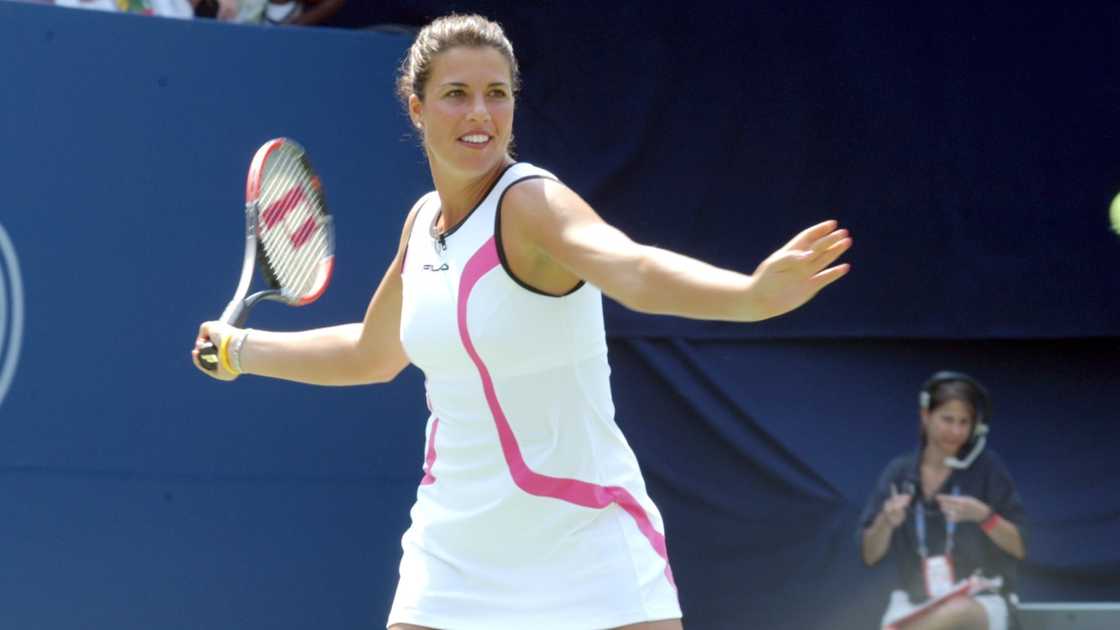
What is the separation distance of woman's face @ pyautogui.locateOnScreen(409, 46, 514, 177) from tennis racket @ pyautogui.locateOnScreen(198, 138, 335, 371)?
103 centimetres

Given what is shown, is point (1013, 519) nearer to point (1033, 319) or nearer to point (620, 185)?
point (1033, 319)

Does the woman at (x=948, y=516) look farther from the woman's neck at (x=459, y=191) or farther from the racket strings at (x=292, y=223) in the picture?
the woman's neck at (x=459, y=191)

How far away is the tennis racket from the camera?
161 inches

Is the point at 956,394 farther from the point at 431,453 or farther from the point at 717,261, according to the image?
the point at 431,453

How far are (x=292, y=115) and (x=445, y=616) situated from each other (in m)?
2.93

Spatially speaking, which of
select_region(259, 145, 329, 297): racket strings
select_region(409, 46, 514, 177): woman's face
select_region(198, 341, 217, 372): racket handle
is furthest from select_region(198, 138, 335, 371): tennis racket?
select_region(409, 46, 514, 177): woman's face

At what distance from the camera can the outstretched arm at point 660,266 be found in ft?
8.16

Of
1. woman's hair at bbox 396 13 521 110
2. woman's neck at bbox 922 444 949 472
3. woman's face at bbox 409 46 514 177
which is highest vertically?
woman's hair at bbox 396 13 521 110

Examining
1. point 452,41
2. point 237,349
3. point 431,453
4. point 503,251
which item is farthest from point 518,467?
point 237,349

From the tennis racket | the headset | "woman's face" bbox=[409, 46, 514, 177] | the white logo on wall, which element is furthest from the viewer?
the headset

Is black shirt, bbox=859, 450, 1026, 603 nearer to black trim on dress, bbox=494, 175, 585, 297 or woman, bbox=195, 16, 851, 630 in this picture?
woman, bbox=195, 16, 851, 630

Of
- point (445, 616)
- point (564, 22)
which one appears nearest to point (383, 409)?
point (564, 22)

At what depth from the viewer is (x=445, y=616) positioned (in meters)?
3.10

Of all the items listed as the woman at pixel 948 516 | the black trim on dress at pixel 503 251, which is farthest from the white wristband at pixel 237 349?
the woman at pixel 948 516
